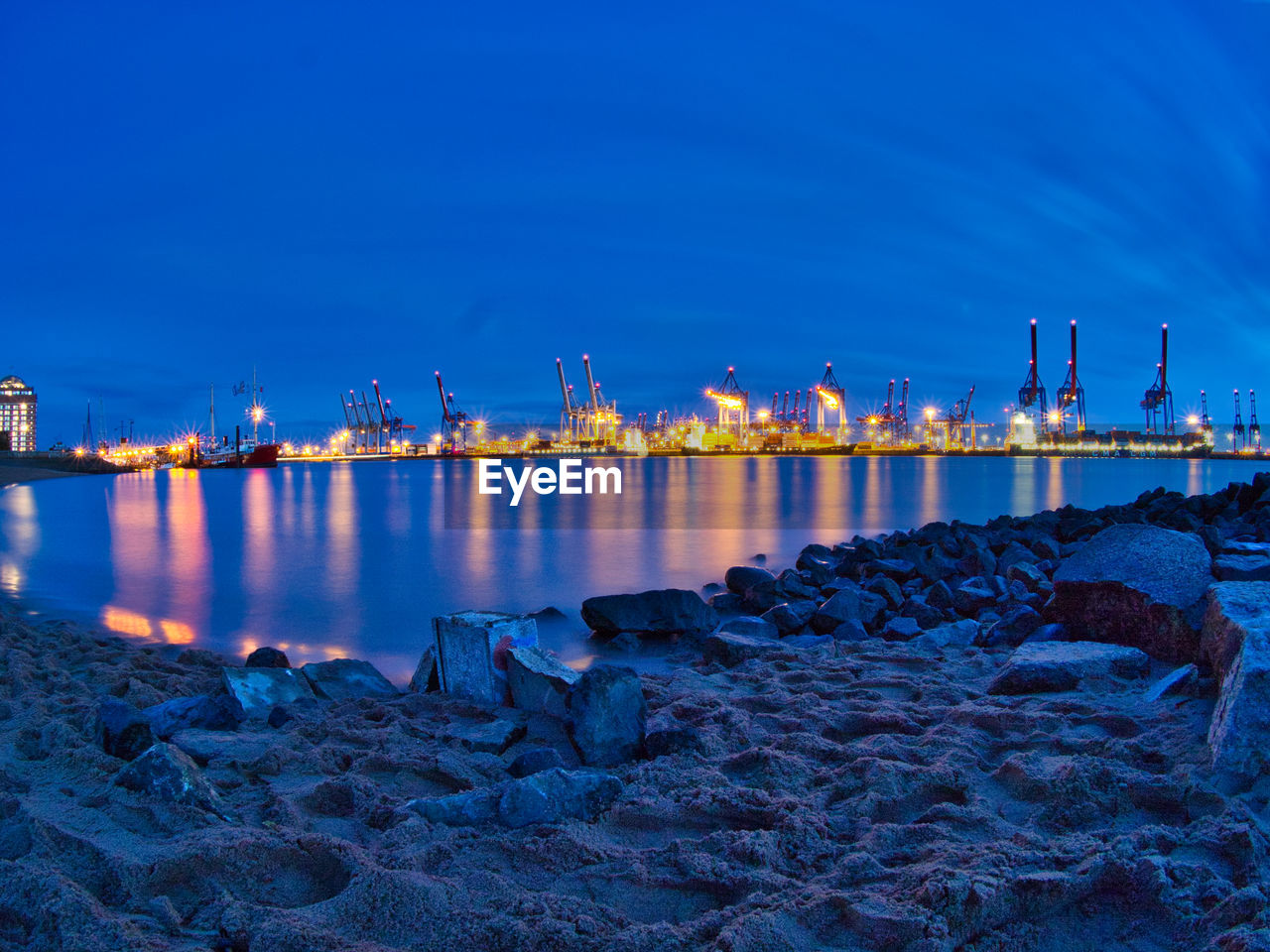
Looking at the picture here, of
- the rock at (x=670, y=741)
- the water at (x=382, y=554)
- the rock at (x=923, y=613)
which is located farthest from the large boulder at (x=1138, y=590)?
the water at (x=382, y=554)

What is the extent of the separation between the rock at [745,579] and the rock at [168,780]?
556 cm

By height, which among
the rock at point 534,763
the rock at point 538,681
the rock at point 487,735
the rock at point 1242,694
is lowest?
the rock at point 487,735

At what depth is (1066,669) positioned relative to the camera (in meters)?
3.71

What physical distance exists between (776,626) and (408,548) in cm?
982

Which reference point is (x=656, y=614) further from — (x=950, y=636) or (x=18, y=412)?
(x=18, y=412)

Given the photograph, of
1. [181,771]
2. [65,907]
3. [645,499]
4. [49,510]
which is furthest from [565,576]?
[49,510]

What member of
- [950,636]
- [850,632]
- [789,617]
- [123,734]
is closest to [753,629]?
[789,617]

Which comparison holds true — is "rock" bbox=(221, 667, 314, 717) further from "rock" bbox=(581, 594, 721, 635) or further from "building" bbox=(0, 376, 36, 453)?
"building" bbox=(0, 376, 36, 453)

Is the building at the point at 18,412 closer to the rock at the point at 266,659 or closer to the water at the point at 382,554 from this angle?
the water at the point at 382,554

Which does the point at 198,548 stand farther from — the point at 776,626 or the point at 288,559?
the point at 776,626

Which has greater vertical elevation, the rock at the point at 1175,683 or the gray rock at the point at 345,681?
the rock at the point at 1175,683

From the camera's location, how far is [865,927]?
1.86 meters

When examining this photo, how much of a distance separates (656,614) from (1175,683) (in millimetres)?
3608

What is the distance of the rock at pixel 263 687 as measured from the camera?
12.3ft
